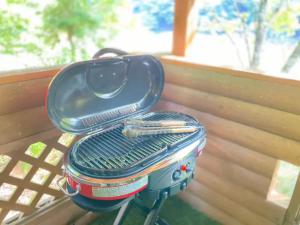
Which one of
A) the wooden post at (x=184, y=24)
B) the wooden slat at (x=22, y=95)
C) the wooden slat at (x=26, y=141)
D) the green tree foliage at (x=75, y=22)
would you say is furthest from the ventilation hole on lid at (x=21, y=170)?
the green tree foliage at (x=75, y=22)

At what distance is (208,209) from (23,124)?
1.45 m

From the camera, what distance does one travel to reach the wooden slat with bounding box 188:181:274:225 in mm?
1507

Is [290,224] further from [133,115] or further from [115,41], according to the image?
[115,41]

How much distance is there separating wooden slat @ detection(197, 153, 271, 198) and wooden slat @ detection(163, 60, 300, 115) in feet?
1.57

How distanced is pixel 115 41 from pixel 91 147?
11.9 feet

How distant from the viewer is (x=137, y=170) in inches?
34.9

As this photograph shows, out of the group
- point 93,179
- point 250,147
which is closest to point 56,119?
point 93,179

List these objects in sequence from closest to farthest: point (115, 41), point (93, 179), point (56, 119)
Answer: point (93, 179), point (56, 119), point (115, 41)

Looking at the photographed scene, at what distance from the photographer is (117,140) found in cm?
112

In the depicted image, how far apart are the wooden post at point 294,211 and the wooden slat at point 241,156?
0.15m

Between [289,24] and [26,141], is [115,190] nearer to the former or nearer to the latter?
[26,141]

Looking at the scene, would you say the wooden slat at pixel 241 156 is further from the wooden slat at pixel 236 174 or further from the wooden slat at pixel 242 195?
the wooden slat at pixel 242 195

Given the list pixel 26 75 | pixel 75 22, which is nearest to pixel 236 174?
pixel 26 75

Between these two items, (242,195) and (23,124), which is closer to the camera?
(23,124)
